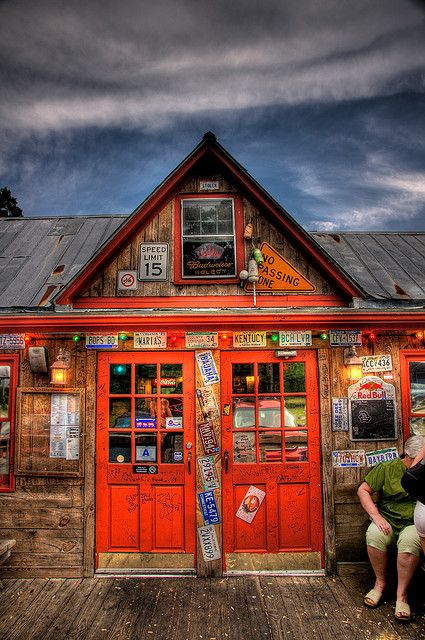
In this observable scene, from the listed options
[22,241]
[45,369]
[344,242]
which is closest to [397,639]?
[45,369]

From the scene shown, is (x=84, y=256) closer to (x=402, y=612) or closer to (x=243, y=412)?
(x=243, y=412)

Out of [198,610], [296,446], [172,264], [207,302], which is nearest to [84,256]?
[172,264]

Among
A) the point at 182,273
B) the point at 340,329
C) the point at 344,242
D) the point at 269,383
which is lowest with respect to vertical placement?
the point at 269,383

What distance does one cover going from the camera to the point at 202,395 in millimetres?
5453

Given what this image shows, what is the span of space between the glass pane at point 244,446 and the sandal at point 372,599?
6.20 ft

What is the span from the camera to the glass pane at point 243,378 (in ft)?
18.1

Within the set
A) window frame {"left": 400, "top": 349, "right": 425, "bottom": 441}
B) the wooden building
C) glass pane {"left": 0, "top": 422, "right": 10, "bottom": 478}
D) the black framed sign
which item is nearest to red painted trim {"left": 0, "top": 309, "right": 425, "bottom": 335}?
the wooden building

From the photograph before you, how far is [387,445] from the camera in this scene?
5418mm

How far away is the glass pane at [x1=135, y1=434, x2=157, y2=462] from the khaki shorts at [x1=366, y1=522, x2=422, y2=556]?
2732mm

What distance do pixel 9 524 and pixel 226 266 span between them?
4424 mm

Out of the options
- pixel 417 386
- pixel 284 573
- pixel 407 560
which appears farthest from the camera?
pixel 417 386

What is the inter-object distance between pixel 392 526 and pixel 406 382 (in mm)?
1799

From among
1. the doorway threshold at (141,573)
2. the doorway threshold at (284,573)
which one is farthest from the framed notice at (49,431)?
the doorway threshold at (284,573)

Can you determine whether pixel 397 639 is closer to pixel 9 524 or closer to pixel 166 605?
pixel 166 605
